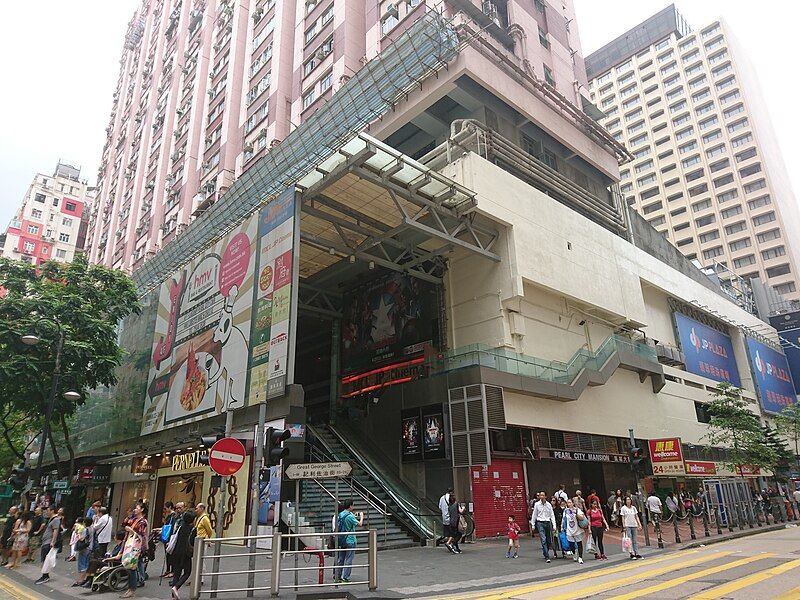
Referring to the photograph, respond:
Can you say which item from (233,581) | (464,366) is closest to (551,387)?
(464,366)

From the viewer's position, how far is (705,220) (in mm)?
78688

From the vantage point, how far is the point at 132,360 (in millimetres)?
30719

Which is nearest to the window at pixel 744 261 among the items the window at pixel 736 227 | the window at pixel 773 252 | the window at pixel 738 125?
the window at pixel 773 252

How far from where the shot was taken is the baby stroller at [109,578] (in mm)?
11088

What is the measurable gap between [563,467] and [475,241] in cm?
1075

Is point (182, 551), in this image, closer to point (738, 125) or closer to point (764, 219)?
point (764, 219)

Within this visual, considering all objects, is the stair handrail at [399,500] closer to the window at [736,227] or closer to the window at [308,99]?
the window at [308,99]

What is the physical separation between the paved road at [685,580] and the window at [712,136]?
265ft

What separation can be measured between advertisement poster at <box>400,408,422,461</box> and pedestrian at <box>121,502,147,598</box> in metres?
11.5

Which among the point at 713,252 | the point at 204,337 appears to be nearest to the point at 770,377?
the point at 713,252

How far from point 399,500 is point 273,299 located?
8.55 meters

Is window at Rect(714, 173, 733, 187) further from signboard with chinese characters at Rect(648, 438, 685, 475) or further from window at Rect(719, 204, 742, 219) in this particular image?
signboard with chinese characters at Rect(648, 438, 685, 475)

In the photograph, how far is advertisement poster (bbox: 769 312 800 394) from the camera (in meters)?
51.4

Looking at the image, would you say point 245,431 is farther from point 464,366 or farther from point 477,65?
point 477,65
